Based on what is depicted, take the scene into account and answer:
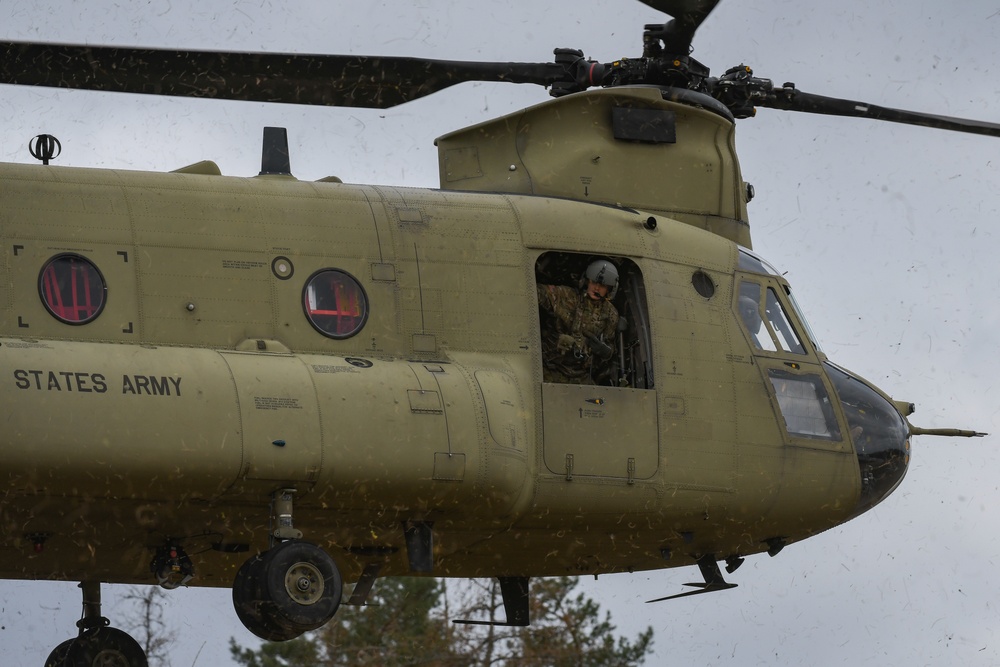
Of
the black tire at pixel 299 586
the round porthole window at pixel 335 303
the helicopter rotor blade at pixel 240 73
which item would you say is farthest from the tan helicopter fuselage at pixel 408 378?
the helicopter rotor blade at pixel 240 73

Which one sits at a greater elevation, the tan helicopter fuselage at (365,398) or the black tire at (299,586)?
the tan helicopter fuselage at (365,398)

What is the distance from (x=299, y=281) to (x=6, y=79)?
2273mm

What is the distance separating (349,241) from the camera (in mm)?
11375

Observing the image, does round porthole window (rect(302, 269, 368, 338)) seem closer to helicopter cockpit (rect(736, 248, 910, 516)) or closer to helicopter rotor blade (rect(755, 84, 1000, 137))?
helicopter cockpit (rect(736, 248, 910, 516))

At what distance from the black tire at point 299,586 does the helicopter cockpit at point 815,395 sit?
3444 mm

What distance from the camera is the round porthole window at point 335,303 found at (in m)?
11.1

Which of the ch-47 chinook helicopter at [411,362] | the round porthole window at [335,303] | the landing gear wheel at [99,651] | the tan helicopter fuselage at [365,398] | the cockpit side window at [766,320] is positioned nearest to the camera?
the tan helicopter fuselage at [365,398]

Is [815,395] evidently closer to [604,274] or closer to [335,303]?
[604,274]

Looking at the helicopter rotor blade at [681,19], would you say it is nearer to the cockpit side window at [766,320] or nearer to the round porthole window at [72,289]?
the cockpit side window at [766,320]

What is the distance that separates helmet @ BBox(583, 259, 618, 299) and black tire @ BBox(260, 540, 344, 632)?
103 inches

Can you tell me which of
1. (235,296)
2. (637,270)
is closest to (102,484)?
(235,296)

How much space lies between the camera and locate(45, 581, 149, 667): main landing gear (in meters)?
12.1

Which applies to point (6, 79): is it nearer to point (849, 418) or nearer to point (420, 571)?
point (420, 571)

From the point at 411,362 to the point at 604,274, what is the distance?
4.96 ft
